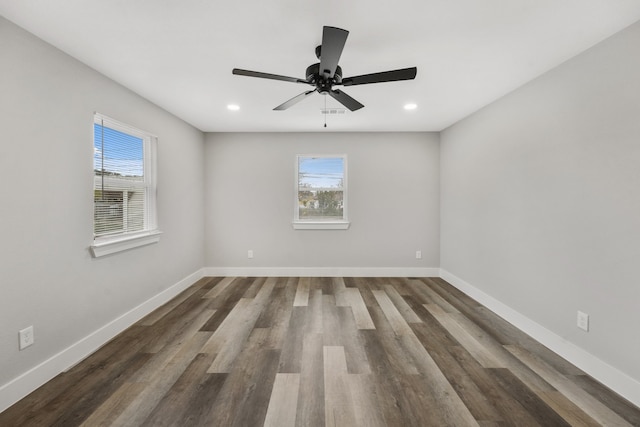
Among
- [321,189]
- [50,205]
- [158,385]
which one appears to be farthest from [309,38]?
[321,189]

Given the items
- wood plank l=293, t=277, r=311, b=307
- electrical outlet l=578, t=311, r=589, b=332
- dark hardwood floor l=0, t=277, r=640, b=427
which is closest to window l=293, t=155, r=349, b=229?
wood plank l=293, t=277, r=311, b=307

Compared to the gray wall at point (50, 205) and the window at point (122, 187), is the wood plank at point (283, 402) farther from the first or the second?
the window at point (122, 187)

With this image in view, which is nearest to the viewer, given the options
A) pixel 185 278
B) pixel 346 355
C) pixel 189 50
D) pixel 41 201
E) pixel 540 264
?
pixel 41 201

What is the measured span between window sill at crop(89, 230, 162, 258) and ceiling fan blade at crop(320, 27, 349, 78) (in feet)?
7.76

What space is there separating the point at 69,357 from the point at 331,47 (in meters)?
2.92

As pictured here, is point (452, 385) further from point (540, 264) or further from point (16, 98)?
point (16, 98)

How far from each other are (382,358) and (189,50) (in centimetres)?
281

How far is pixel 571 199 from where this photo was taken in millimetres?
2221

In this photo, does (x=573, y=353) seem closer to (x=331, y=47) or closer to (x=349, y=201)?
(x=331, y=47)

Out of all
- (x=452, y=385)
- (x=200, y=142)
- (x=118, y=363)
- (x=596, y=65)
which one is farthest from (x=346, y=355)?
(x=200, y=142)

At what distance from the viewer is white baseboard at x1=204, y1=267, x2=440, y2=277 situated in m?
4.61

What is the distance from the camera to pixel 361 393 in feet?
5.96

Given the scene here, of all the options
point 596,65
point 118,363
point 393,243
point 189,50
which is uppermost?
point 189,50

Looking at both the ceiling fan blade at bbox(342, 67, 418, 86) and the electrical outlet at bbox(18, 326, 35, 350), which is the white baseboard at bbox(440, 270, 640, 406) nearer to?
the ceiling fan blade at bbox(342, 67, 418, 86)
